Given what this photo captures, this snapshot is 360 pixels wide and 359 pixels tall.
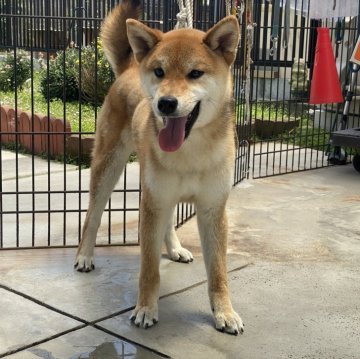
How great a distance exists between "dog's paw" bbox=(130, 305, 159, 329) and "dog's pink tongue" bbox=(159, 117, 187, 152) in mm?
880

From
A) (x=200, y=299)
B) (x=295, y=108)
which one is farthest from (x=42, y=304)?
(x=295, y=108)

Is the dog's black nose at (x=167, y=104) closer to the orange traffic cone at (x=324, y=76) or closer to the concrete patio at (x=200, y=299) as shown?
the concrete patio at (x=200, y=299)

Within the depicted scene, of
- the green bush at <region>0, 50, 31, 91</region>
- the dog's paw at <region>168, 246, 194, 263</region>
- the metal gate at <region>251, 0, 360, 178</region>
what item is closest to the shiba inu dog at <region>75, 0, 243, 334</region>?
the dog's paw at <region>168, 246, 194, 263</region>

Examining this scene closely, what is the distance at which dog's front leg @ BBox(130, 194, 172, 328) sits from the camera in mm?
3102

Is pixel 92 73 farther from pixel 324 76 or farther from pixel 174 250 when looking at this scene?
pixel 174 250

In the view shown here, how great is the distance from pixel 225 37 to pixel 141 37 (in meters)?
0.44

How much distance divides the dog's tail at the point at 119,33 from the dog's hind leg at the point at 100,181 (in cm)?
57

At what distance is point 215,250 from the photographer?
127 inches

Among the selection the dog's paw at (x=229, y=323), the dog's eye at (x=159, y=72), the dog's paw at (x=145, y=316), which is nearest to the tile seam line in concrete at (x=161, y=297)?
the dog's paw at (x=145, y=316)

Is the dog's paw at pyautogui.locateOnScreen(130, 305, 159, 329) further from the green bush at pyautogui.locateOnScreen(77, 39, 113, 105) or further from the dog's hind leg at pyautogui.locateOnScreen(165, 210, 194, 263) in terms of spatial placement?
the green bush at pyautogui.locateOnScreen(77, 39, 113, 105)

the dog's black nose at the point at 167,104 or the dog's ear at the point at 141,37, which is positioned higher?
the dog's ear at the point at 141,37

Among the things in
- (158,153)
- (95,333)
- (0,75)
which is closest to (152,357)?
(95,333)

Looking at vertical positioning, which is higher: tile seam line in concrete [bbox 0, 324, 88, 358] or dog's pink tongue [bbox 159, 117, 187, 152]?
dog's pink tongue [bbox 159, 117, 187, 152]

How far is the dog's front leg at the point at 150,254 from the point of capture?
3102mm
